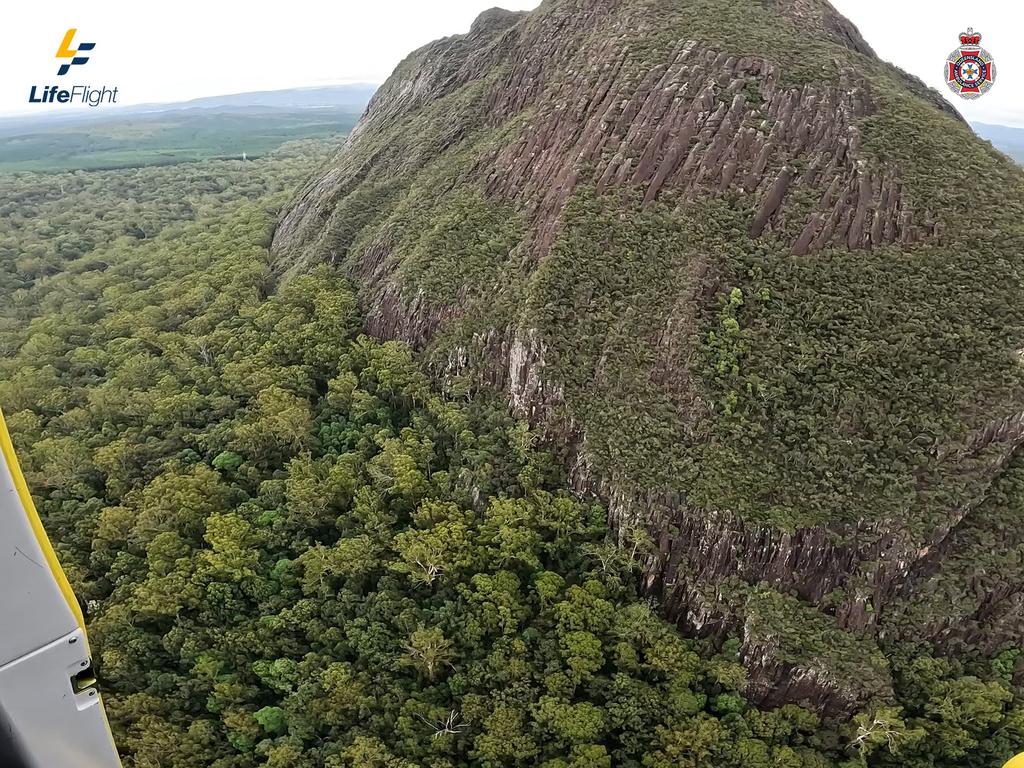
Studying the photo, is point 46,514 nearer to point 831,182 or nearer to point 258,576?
point 258,576

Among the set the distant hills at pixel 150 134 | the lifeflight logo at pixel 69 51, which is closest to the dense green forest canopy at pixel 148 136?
the distant hills at pixel 150 134

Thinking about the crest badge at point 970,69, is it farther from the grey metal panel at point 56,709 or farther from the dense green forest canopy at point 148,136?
the dense green forest canopy at point 148,136

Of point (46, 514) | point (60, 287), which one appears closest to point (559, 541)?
point (46, 514)

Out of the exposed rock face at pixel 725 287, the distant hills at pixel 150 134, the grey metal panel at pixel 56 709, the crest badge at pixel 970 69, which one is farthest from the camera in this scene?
the distant hills at pixel 150 134

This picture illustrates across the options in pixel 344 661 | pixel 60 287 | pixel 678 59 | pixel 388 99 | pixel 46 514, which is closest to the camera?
pixel 344 661

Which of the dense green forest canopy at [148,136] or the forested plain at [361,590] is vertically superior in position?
the dense green forest canopy at [148,136]

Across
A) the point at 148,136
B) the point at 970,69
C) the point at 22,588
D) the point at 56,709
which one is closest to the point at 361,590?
the point at 56,709
